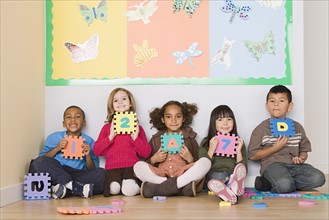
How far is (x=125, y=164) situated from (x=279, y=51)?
1211 mm

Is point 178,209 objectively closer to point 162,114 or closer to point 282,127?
point 162,114

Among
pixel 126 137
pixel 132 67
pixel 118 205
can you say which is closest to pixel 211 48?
pixel 132 67

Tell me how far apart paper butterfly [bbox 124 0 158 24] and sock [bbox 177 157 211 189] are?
3.30 ft

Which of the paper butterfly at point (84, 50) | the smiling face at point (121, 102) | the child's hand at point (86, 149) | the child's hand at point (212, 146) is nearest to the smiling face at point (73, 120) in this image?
the child's hand at point (86, 149)

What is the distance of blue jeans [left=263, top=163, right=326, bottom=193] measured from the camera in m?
3.07

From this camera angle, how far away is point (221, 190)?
268 cm

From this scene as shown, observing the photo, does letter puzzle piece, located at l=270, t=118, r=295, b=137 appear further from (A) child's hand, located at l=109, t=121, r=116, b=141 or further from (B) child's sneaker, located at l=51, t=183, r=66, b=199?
(B) child's sneaker, located at l=51, t=183, r=66, b=199

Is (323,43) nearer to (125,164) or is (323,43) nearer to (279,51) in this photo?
(279,51)

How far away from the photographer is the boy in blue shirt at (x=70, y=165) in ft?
9.87

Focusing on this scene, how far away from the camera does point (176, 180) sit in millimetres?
2986

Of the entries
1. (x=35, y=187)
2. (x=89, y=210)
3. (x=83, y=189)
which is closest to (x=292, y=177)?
(x=83, y=189)

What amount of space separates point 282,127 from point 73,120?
128 centimetres

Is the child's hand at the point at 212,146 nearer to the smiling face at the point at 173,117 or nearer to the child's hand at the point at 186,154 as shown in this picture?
the child's hand at the point at 186,154

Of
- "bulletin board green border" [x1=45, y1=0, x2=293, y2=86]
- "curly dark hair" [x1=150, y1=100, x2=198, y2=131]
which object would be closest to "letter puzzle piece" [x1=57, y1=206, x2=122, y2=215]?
"curly dark hair" [x1=150, y1=100, x2=198, y2=131]
